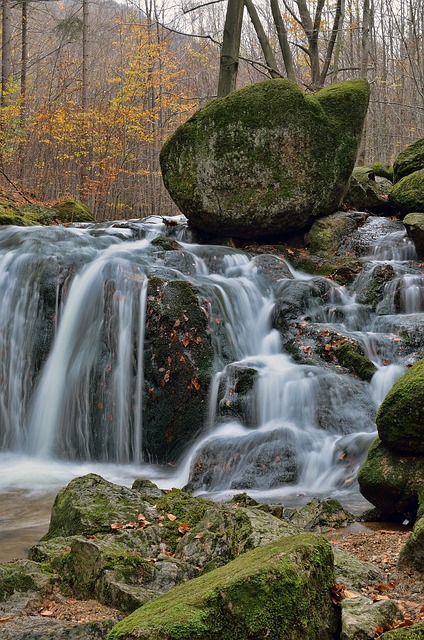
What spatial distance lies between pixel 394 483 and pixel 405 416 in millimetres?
506

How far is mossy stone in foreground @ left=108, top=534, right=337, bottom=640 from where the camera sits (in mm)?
2193

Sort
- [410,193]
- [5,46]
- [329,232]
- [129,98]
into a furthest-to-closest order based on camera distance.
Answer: [129,98] → [5,46] → [410,193] → [329,232]

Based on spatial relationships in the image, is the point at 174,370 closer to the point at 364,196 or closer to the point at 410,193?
the point at 410,193

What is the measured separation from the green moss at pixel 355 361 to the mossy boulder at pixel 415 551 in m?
4.76

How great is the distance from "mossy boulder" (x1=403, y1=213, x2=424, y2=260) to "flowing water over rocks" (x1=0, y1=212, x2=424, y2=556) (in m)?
1.16

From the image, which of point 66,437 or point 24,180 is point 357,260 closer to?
point 66,437

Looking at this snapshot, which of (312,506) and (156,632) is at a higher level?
(156,632)

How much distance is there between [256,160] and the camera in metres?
11.3

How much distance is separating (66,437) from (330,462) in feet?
11.4

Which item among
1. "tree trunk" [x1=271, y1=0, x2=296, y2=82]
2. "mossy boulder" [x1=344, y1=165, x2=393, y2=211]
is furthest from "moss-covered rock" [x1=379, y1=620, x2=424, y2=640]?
"tree trunk" [x1=271, y1=0, x2=296, y2=82]

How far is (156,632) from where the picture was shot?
214 centimetres

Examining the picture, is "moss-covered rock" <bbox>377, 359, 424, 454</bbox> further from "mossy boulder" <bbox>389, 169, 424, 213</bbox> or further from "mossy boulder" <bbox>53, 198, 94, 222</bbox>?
"mossy boulder" <bbox>53, 198, 94, 222</bbox>

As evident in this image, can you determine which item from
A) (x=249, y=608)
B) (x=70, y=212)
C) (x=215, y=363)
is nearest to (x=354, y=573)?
(x=249, y=608)

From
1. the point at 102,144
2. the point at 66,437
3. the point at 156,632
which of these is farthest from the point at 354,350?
the point at 102,144
